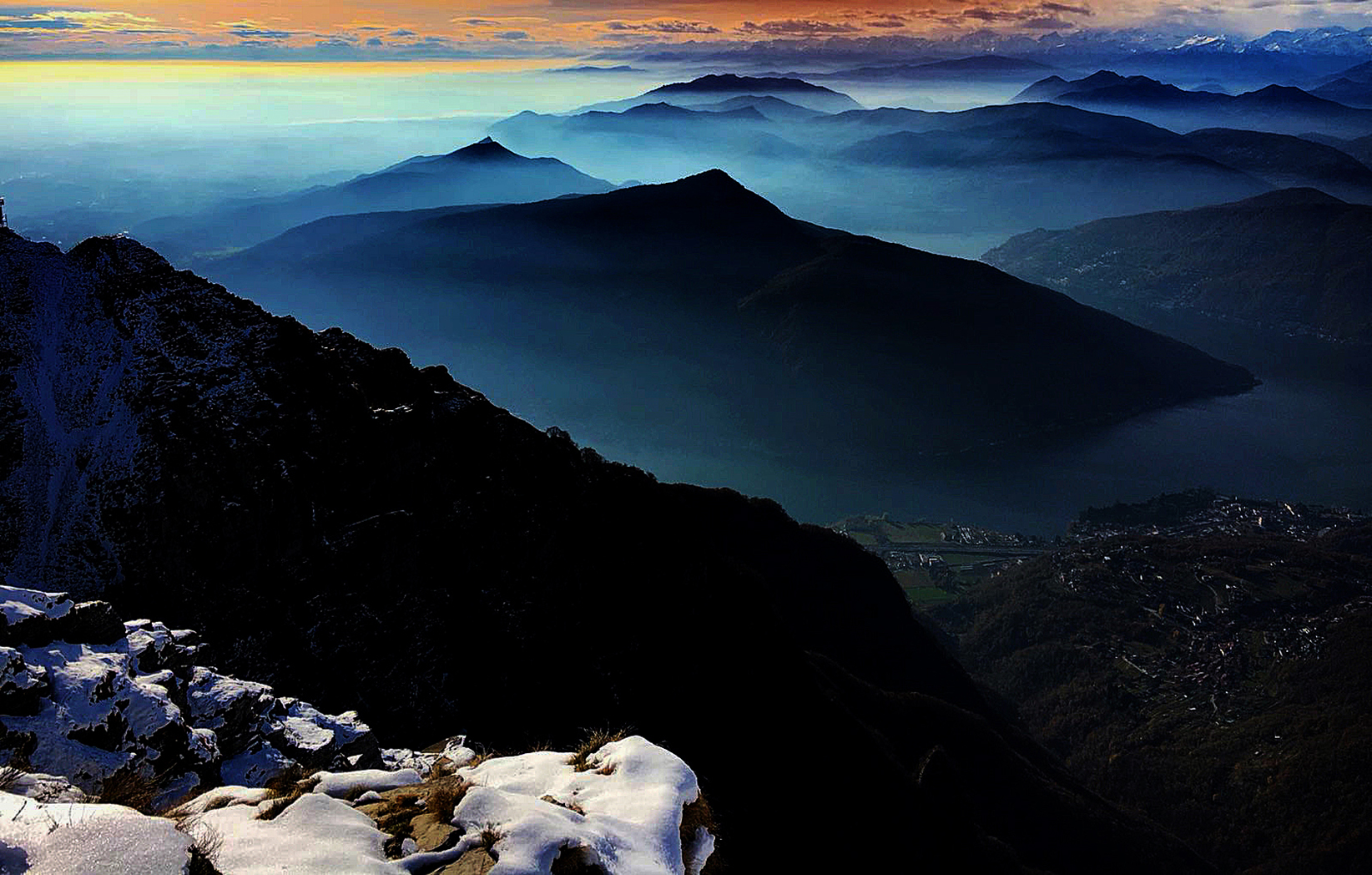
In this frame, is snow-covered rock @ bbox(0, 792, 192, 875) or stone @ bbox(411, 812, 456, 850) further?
stone @ bbox(411, 812, 456, 850)

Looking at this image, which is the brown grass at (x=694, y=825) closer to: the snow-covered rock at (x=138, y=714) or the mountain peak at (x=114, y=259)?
the snow-covered rock at (x=138, y=714)

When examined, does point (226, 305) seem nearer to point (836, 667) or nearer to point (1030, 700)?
point (836, 667)

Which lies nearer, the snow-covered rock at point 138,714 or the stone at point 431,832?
the stone at point 431,832

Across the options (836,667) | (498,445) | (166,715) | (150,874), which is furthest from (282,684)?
(836,667)

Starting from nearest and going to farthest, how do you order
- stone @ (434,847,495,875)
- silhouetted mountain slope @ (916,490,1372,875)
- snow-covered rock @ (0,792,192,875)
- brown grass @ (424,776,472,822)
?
1. snow-covered rock @ (0,792,192,875)
2. stone @ (434,847,495,875)
3. brown grass @ (424,776,472,822)
4. silhouetted mountain slope @ (916,490,1372,875)

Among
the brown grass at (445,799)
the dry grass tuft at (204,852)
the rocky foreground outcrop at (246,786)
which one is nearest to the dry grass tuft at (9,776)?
the rocky foreground outcrop at (246,786)

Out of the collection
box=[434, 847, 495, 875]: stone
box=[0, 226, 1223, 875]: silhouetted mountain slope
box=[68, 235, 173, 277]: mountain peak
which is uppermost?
box=[68, 235, 173, 277]: mountain peak

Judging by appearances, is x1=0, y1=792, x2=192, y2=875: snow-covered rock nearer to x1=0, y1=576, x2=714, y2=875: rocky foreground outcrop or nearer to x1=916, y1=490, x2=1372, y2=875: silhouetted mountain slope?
x1=0, y1=576, x2=714, y2=875: rocky foreground outcrop

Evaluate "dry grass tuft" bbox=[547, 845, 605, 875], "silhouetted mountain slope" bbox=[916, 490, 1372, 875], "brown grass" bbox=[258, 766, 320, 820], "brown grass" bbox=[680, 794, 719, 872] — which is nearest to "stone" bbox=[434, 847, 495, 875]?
"dry grass tuft" bbox=[547, 845, 605, 875]
